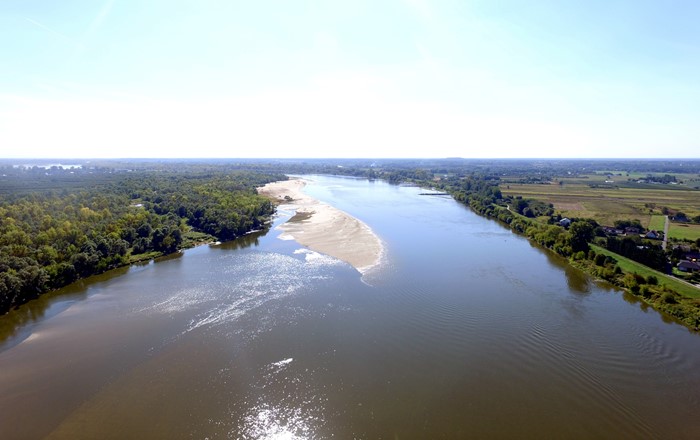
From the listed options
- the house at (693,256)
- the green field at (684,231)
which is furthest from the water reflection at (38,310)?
the green field at (684,231)

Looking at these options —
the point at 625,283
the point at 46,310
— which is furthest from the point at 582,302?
the point at 46,310

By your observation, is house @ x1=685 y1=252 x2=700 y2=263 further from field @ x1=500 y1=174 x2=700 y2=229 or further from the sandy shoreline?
the sandy shoreline

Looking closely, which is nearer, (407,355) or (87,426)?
(87,426)

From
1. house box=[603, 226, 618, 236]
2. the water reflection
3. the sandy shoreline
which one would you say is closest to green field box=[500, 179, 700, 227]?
house box=[603, 226, 618, 236]

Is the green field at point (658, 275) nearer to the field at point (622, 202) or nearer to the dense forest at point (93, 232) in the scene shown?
the field at point (622, 202)

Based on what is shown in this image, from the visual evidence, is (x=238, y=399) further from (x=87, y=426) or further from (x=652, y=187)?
(x=652, y=187)

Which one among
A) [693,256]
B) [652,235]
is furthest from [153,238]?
[652,235]

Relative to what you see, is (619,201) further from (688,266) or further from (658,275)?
(658,275)
